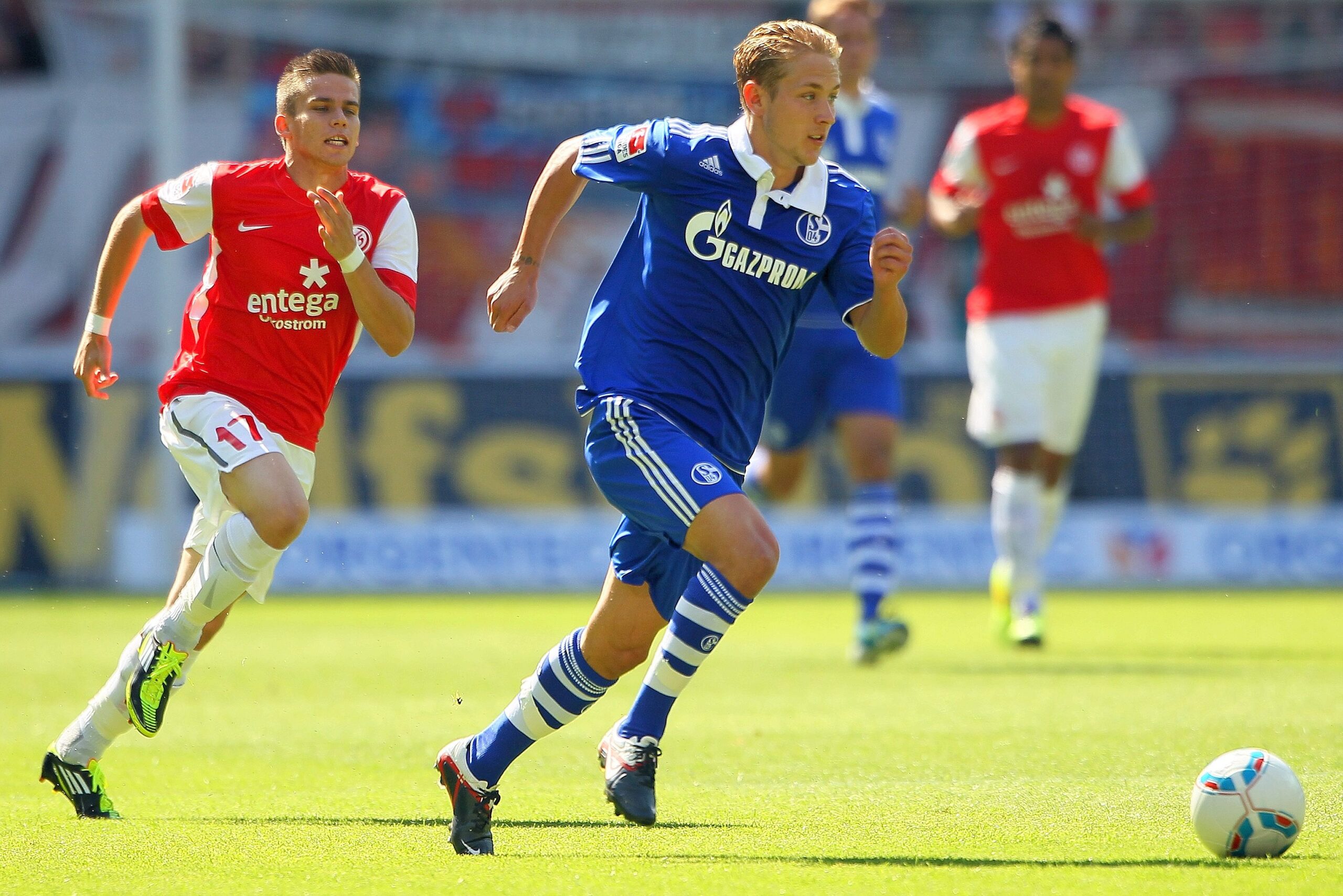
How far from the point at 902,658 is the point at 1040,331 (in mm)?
1903

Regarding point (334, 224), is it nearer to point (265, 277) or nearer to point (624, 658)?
point (265, 277)

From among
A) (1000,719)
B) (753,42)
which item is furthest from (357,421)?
(753,42)

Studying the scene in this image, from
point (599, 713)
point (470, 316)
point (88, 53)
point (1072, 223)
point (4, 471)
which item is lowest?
point (599, 713)

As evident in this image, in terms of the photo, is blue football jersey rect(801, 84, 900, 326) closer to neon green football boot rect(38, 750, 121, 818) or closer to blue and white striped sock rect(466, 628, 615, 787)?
blue and white striped sock rect(466, 628, 615, 787)

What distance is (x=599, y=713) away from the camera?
6812mm

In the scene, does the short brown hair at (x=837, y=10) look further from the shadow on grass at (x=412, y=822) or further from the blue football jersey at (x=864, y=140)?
the shadow on grass at (x=412, y=822)

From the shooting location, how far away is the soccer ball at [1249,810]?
152 inches

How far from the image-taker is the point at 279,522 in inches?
185

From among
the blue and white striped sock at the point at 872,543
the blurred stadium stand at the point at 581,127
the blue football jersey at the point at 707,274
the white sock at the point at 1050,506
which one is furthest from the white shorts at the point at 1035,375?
the blurred stadium stand at the point at 581,127

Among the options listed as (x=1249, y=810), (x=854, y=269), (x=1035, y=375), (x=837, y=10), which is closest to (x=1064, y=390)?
(x=1035, y=375)

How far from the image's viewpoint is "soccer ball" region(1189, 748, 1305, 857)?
3873mm

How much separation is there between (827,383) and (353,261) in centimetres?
390

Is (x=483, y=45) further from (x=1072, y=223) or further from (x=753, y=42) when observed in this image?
(x=753, y=42)

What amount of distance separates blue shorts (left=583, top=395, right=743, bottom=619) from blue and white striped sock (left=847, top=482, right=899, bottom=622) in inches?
136
